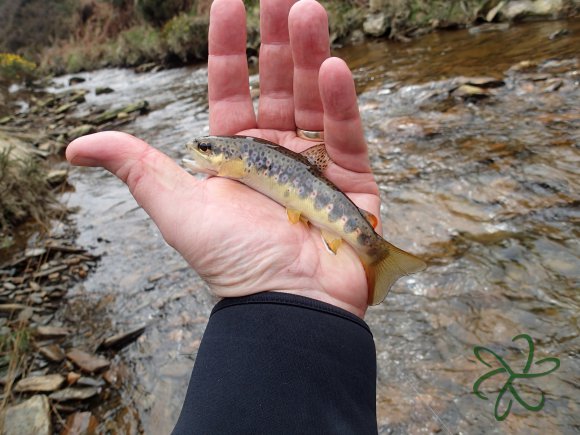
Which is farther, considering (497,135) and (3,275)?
(497,135)

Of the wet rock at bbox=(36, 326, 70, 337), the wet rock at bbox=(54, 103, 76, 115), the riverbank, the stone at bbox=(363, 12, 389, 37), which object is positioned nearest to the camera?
the wet rock at bbox=(36, 326, 70, 337)

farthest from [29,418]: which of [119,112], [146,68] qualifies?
[146,68]

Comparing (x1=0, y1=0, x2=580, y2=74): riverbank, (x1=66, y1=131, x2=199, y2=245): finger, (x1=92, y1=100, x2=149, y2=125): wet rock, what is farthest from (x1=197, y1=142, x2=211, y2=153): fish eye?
(x1=92, y1=100, x2=149, y2=125): wet rock

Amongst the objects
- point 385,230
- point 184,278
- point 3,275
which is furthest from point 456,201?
point 3,275

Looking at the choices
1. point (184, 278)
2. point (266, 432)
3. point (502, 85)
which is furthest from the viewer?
point (502, 85)

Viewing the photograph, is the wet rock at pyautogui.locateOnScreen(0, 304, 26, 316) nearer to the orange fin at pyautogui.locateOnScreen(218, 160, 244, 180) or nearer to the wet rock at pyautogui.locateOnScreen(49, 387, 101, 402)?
the wet rock at pyautogui.locateOnScreen(49, 387, 101, 402)

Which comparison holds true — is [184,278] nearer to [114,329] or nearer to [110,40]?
[114,329]

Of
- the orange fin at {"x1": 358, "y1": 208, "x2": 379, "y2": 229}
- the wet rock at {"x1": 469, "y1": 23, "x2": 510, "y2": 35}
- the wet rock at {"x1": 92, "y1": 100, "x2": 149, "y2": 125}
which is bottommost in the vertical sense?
the wet rock at {"x1": 92, "y1": 100, "x2": 149, "y2": 125}
